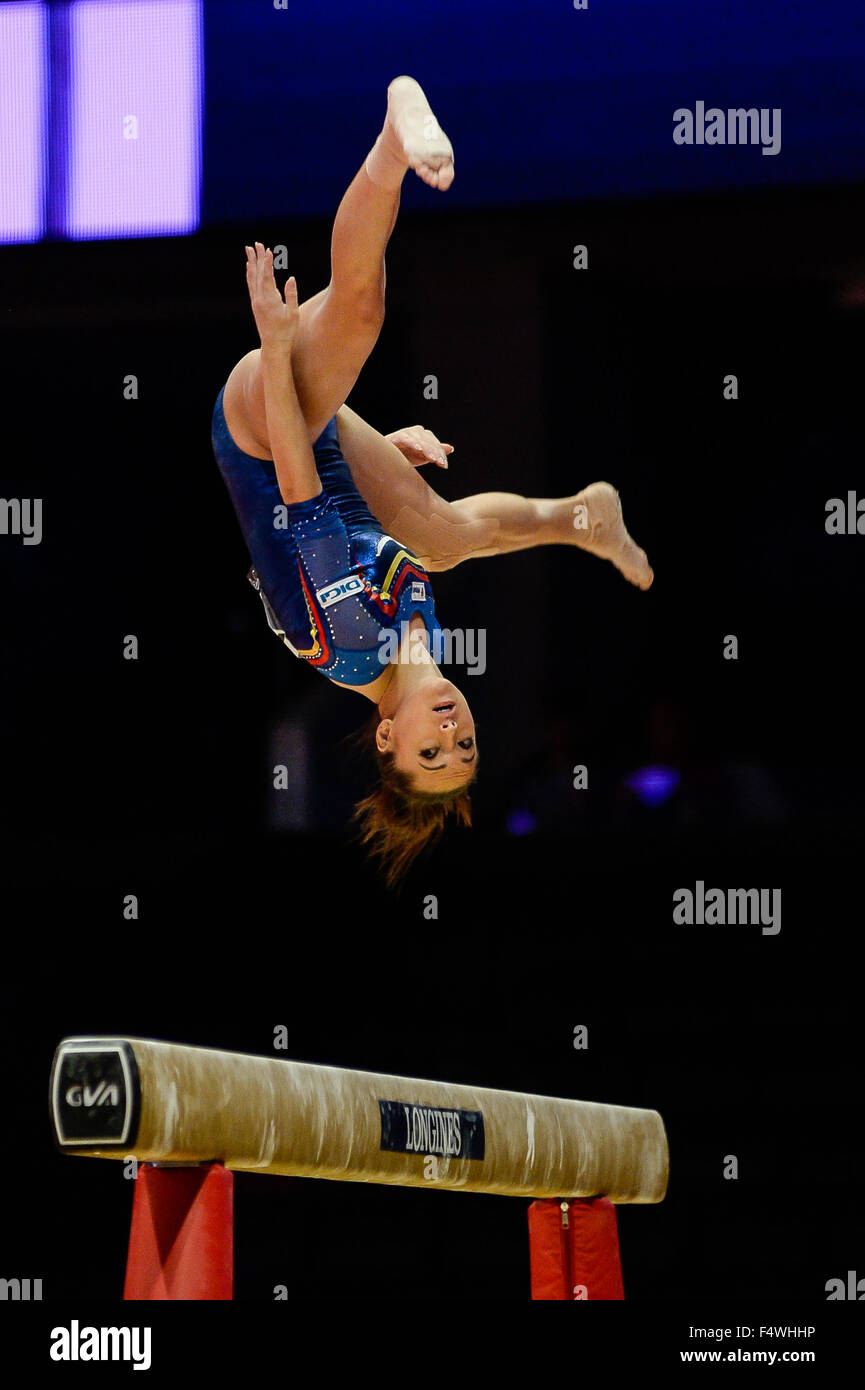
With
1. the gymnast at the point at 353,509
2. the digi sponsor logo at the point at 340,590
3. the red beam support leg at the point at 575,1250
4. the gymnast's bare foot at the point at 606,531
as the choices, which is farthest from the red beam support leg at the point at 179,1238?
the gymnast's bare foot at the point at 606,531

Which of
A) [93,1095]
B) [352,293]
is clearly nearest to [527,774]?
[352,293]

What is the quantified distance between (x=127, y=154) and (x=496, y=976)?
306cm

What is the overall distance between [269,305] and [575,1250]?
2.39 meters

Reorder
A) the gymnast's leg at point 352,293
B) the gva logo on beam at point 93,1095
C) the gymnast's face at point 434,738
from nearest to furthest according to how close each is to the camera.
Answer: the gva logo on beam at point 93,1095
the gymnast's leg at point 352,293
the gymnast's face at point 434,738

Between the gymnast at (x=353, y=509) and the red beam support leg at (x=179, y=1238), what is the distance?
1262 millimetres

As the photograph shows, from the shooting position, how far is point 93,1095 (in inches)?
136

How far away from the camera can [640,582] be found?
17.5 feet

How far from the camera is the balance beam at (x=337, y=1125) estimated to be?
11.3ft

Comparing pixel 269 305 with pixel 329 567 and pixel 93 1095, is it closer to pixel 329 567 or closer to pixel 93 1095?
pixel 329 567

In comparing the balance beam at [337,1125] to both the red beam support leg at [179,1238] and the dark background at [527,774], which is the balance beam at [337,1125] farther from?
the dark background at [527,774]
